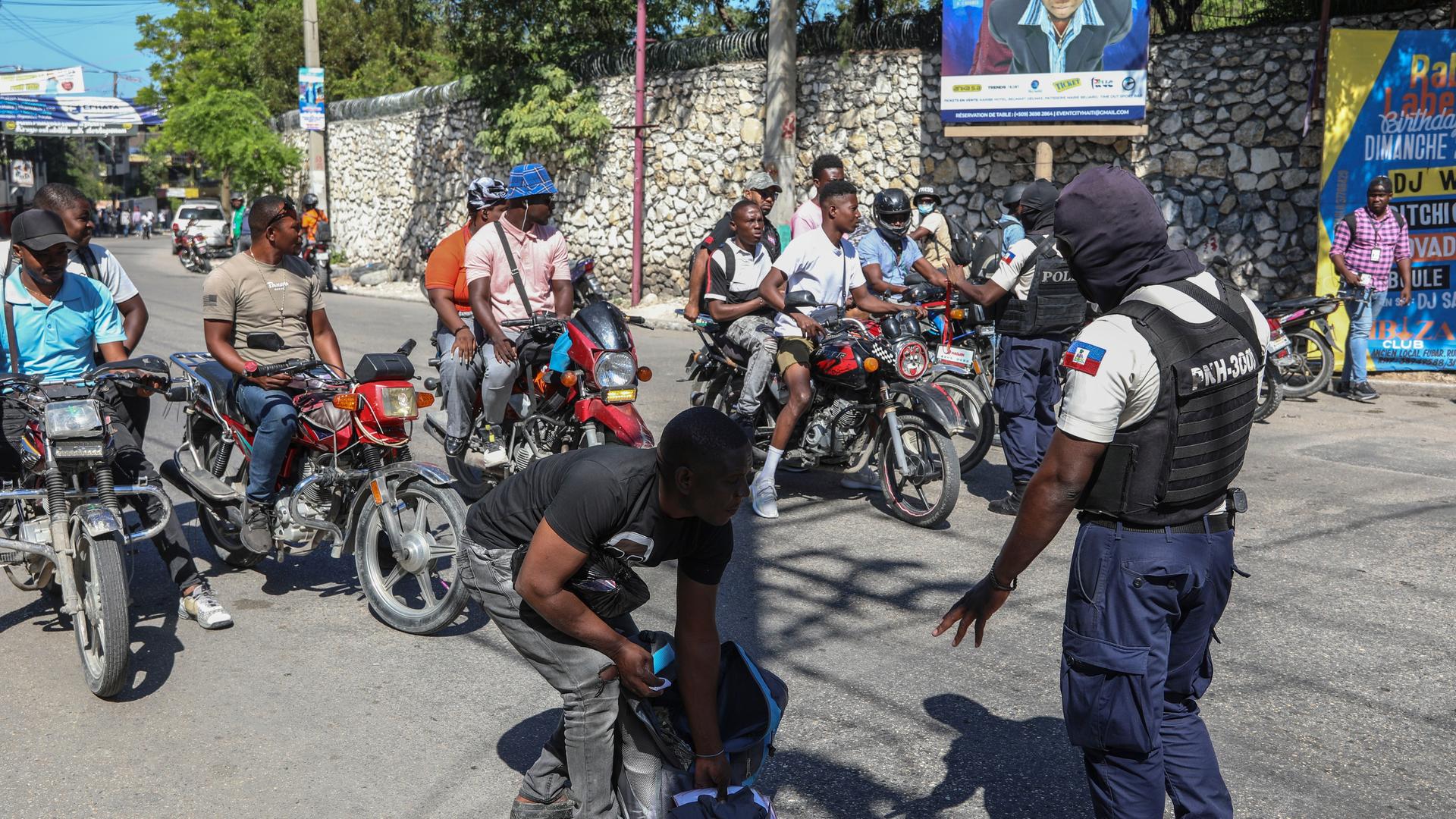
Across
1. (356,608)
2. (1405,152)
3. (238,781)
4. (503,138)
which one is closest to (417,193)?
(503,138)

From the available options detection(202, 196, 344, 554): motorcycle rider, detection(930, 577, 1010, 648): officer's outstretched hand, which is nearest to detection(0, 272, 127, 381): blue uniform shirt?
detection(202, 196, 344, 554): motorcycle rider

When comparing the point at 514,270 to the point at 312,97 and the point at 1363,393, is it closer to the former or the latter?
the point at 1363,393

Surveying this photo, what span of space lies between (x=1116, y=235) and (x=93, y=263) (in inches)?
184

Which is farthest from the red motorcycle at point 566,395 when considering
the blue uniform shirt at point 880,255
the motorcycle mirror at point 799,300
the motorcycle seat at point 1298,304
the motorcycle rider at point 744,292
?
the motorcycle seat at point 1298,304

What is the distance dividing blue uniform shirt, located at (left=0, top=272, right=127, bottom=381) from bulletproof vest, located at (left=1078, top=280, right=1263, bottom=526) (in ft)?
14.9

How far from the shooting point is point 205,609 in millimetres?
5230

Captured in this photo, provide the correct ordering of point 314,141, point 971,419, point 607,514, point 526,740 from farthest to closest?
1. point 314,141
2. point 971,419
3. point 526,740
4. point 607,514

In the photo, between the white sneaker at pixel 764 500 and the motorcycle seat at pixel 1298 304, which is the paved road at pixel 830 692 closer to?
the white sneaker at pixel 764 500

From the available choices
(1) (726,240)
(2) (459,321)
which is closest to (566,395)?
(2) (459,321)

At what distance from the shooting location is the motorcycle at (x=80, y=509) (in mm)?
4434

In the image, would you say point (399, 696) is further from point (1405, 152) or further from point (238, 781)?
point (1405, 152)

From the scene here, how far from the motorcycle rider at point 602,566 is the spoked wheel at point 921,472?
12.3 ft

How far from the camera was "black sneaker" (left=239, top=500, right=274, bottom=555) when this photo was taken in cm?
554

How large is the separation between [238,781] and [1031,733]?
258 cm
